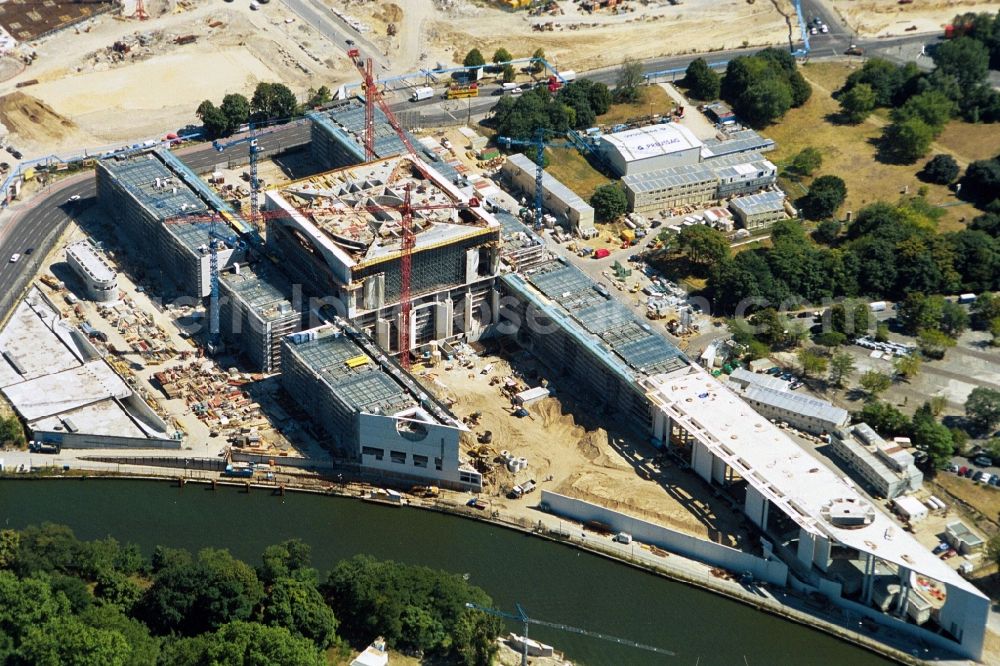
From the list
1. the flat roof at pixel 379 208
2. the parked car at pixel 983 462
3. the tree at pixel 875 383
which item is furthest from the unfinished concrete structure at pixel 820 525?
the flat roof at pixel 379 208

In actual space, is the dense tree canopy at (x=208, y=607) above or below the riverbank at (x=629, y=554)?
above

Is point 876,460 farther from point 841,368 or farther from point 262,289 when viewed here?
point 262,289

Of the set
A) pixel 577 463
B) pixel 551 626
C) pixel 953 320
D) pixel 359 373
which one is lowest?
pixel 551 626

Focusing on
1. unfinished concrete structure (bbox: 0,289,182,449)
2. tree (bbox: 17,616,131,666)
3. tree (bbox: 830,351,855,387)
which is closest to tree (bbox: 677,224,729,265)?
tree (bbox: 830,351,855,387)

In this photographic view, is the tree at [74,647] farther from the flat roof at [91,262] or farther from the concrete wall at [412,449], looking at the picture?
the flat roof at [91,262]

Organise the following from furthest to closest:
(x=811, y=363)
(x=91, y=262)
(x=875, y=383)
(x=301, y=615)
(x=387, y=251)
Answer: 1. (x=91, y=262)
2. (x=811, y=363)
3. (x=387, y=251)
4. (x=875, y=383)
5. (x=301, y=615)

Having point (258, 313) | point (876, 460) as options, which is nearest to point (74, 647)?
point (258, 313)
